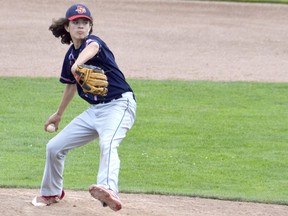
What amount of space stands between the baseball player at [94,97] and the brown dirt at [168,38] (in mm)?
8214

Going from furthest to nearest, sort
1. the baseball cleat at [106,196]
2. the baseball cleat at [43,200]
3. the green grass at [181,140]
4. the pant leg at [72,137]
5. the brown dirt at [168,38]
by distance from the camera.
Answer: the brown dirt at [168,38], the green grass at [181,140], the baseball cleat at [43,200], the pant leg at [72,137], the baseball cleat at [106,196]

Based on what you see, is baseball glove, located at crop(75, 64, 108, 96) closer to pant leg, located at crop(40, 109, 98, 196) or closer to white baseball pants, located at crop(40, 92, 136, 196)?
white baseball pants, located at crop(40, 92, 136, 196)

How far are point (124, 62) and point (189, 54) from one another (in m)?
1.55

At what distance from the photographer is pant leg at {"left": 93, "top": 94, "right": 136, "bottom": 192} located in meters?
7.03

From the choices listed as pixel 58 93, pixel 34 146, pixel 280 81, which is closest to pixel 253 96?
pixel 280 81

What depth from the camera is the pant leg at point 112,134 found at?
23.1 feet

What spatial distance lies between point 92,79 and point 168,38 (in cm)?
1246

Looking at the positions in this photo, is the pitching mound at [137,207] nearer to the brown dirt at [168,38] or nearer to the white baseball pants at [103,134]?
the white baseball pants at [103,134]

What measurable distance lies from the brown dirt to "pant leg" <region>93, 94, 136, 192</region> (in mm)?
8320

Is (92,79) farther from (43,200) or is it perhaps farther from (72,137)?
(43,200)

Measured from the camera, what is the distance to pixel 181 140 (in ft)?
37.0

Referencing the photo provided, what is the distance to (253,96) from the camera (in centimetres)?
1426

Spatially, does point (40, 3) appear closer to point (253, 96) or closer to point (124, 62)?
point (124, 62)

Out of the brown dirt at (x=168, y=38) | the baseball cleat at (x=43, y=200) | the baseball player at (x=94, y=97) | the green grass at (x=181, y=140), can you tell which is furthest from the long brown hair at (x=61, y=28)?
the brown dirt at (x=168, y=38)
